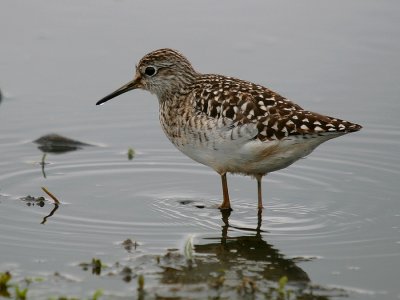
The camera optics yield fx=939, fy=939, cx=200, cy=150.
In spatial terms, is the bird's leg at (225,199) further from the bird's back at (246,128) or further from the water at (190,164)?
the bird's back at (246,128)

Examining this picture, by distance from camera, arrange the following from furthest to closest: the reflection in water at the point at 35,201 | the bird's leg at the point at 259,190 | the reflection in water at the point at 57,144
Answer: the reflection in water at the point at 57,144 < the bird's leg at the point at 259,190 < the reflection in water at the point at 35,201

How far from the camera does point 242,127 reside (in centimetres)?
970

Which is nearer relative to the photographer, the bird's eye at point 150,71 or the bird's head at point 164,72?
the bird's head at point 164,72

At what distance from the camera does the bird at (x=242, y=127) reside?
31.4 ft

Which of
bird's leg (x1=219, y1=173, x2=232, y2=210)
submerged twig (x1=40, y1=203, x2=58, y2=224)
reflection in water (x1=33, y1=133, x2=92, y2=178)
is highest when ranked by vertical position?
reflection in water (x1=33, y1=133, x2=92, y2=178)

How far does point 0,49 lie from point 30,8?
1814mm

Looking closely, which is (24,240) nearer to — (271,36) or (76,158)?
(76,158)

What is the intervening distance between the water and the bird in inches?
24.8

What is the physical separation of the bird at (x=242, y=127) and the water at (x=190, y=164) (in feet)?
2.06

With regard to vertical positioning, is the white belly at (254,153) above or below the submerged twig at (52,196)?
above

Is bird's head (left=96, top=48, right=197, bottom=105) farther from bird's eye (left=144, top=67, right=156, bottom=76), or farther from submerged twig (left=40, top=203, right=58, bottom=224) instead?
submerged twig (left=40, top=203, right=58, bottom=224)

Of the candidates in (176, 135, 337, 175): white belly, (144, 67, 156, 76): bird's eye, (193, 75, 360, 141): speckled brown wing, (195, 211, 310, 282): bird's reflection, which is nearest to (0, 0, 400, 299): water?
(195, 211, 310, 282): bird's reflection

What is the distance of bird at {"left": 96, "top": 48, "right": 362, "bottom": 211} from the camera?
9.59m

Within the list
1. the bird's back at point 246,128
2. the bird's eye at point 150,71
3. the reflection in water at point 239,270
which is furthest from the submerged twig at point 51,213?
the bird's eye at point 150,71
